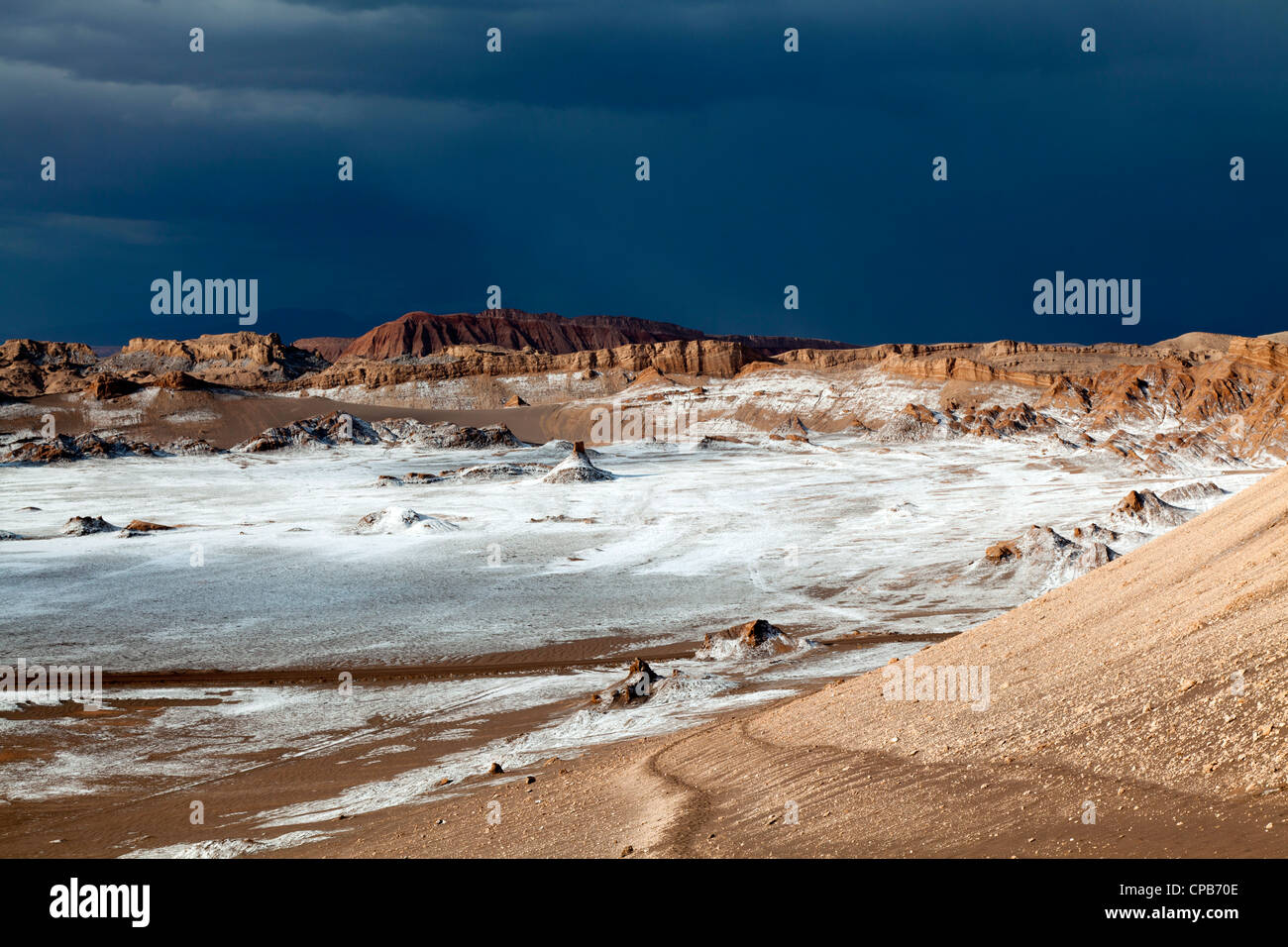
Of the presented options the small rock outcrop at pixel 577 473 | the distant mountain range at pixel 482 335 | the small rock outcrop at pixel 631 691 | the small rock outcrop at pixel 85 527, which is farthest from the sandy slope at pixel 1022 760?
the distant mountain range at pixel 482 335

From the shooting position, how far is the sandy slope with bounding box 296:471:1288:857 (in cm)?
605

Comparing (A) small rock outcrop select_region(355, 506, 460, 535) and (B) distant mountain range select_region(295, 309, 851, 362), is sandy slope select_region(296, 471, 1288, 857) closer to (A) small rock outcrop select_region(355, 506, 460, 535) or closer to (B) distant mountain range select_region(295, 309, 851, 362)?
(A) small rock outcrop select_region(355, 506, 460, 535)

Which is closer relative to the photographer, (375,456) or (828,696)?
(828,696)

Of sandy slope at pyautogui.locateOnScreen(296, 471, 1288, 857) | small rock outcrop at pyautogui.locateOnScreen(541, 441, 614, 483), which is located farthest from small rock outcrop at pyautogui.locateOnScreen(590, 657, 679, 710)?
small rock outcrop at pyautogui.locateOnScreen(541, 441, 614, 483)

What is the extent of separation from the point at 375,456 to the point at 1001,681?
6215 cm

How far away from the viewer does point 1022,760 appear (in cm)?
729

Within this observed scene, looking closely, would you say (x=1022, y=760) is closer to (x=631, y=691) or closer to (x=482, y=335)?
(x=631, y=691)

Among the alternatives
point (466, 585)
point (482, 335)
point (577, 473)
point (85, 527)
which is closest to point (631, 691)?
point (466, 585)

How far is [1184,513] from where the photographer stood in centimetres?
3206

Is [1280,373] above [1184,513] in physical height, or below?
above
